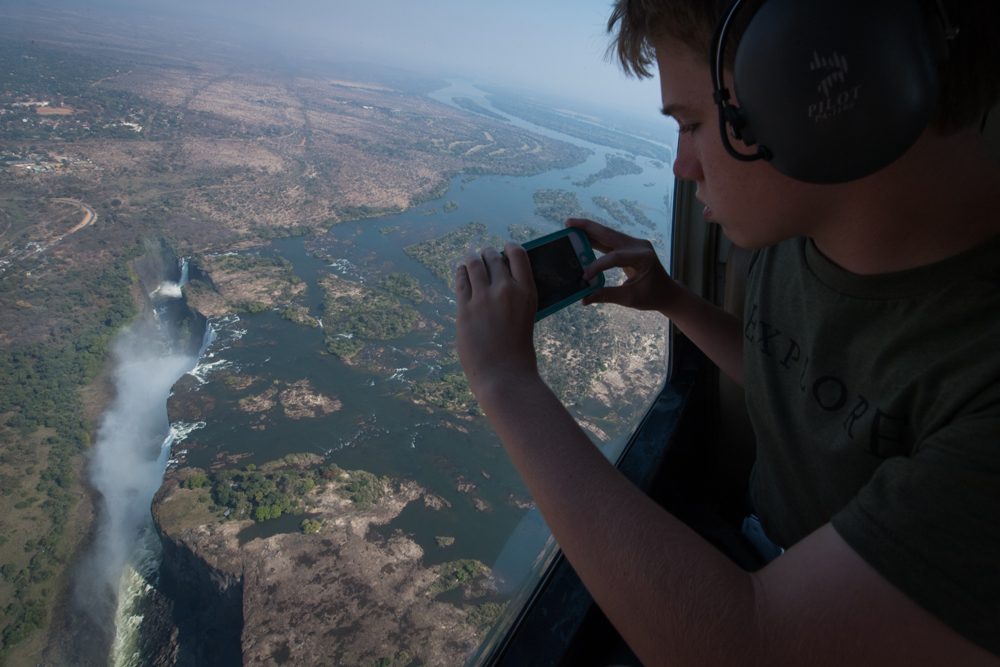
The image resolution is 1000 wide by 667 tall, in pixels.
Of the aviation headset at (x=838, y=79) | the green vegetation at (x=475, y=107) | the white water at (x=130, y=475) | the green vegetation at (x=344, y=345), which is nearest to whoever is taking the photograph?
the aviation headset at (x=838, y=79)

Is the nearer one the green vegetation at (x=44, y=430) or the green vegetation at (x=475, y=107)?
the green vegetation at (x=44, y=430)

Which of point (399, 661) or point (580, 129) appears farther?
point (580, 129)

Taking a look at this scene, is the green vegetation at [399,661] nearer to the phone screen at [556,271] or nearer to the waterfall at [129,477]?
the waterfall at [129,477]

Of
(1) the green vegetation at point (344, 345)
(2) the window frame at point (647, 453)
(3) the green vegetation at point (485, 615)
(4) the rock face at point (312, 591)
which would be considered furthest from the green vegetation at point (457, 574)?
(1) the green vegetation at point (344, 345)

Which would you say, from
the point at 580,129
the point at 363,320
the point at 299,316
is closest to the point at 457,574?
the point at 363,320

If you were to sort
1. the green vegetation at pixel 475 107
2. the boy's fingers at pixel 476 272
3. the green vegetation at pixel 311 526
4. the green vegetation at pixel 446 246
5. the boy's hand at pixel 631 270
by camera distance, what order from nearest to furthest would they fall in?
the boy's fingers at pixel 476 272 → the boy's hand at pixel 631 270 → the green vegetation at pixel 311 526 → the green vegetation at pixel 446 246 → the green vegetation at pixel 475 107

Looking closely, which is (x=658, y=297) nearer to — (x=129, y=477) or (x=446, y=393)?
(x=446, y=393)

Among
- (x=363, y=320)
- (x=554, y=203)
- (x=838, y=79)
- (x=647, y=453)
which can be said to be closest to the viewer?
(x=838, y=79)
